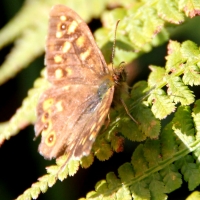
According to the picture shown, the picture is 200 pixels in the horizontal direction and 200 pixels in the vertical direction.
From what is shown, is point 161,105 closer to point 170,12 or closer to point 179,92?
point 179,92

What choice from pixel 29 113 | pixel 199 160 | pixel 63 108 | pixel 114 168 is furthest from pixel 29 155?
pixel 199 160

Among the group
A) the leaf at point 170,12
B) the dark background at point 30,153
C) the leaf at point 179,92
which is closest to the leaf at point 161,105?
the leaf at point 179,92

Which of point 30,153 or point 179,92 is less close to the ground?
point 179,92

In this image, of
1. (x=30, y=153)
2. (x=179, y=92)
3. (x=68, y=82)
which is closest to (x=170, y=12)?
(x=179, y=92)

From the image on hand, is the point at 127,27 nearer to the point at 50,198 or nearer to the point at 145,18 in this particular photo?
the point at 145,18

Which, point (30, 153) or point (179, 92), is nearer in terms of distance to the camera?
point (179, 92)

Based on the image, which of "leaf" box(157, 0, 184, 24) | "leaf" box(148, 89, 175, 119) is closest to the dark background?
"leaf" box(157, 0, 184, 24)
